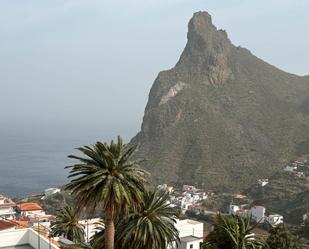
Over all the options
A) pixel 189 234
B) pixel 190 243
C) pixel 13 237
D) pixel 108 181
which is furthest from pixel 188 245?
pixel 108 181

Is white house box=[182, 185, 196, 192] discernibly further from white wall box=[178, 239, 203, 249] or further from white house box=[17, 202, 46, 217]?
white wall box=[178, 239, 203, 249]

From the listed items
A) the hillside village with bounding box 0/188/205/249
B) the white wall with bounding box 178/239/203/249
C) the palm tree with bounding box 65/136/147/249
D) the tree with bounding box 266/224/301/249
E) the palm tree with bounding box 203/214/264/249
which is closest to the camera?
the palm tree with bounding box 65/136/147/249

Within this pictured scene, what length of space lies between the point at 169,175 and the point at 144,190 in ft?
483

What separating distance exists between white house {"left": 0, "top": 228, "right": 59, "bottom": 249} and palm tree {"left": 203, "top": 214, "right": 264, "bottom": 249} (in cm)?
1015

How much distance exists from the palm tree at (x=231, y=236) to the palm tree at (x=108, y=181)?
646 centimetres

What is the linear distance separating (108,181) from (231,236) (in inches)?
325

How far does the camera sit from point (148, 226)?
24.4m

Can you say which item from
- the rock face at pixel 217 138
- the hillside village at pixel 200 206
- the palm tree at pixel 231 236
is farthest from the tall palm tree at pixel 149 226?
the rock face at pixel 217 138

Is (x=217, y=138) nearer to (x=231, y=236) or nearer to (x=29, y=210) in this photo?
(x=29, y=210)

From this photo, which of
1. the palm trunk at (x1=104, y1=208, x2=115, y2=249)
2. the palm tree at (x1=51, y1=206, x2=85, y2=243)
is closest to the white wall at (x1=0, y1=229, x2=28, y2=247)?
the palm tree at (x1=51, y1=206, x2=85, y2=243)

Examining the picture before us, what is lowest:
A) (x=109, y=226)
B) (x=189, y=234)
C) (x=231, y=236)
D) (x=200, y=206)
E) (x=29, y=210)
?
(x=189, y=234)

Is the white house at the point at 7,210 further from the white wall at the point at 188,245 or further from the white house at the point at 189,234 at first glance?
the white wall at the point at 188,245

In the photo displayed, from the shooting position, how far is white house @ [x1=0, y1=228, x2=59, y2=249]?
1209 inches

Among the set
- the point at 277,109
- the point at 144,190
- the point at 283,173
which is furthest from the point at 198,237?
the point at 277,109
